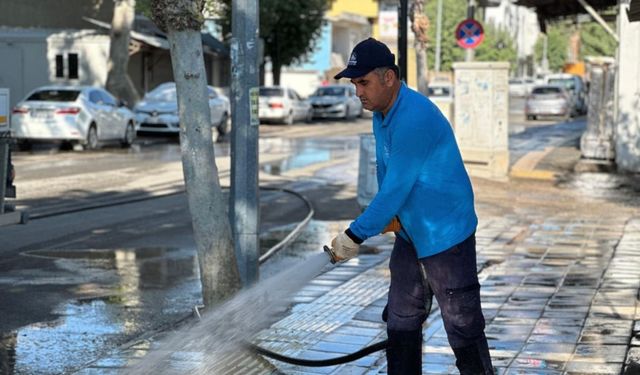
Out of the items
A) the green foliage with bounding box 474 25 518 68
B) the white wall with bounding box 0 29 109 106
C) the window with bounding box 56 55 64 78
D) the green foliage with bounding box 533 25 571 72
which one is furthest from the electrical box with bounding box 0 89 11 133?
the green foliage with bounding box 533 25 571 72

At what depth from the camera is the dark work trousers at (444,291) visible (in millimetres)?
5195

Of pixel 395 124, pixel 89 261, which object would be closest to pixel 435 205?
pixel 395 124

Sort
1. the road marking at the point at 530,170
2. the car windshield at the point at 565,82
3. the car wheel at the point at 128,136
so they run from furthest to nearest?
the car windshield at the point at 565,82 < the car wheel at the point at 128,136 < the road marking at the point at 530,170

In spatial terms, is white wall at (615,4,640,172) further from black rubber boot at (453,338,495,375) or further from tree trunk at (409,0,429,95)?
black rubber boot at (453,338,495,375)

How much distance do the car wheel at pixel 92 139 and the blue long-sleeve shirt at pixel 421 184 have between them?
2210cm

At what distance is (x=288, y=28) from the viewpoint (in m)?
48.9

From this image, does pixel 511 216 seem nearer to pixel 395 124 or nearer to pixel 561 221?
pixel 561 221

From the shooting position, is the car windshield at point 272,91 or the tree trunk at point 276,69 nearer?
the car windshield at point 272,91

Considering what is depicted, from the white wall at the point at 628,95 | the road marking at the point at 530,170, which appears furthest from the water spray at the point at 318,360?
the white wall at the point at 628,95

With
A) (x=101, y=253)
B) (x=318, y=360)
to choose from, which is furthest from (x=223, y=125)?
(x=318, y=360)

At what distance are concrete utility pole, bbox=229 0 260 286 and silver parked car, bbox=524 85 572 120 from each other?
135ft

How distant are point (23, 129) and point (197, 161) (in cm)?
1940

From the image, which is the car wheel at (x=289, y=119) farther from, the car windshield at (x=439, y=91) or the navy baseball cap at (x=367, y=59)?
the navy baseball cap at (x=367, y=59)

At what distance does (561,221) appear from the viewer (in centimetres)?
1460
